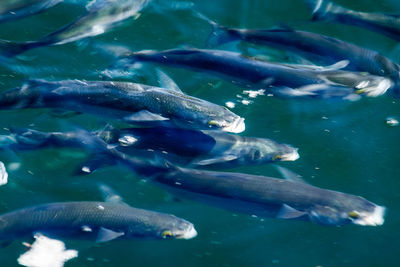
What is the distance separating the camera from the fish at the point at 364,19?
16.3 ft

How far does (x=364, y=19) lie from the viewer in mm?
5043

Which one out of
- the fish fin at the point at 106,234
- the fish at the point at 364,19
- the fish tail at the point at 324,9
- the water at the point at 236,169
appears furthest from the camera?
the fish tail at the point at 324,9

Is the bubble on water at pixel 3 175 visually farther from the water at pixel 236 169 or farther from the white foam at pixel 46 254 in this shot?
the white foam at pixel 46 254

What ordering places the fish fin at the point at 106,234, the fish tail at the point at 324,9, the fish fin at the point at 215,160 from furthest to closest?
the fish tail at the point at 324,9 < the fish fin at the point at 215,160 < the fish fin at the point at 106,234

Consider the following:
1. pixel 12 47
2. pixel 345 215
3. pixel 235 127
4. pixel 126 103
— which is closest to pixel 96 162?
pixel 126 103

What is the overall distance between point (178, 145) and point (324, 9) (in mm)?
2591

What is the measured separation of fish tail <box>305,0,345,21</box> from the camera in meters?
5.25

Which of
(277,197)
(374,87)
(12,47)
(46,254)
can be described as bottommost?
(46,254)

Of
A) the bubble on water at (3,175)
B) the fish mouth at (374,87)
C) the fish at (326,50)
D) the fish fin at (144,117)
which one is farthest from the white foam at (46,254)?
the fish mouth at (374,87)

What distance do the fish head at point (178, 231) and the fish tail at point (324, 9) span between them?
9.68 ft

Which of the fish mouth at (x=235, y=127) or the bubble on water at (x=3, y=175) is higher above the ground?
the fish mouth at (x=235, y=127)

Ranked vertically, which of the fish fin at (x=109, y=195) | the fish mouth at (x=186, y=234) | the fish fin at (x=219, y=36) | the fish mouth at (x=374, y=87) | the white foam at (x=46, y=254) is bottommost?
the white foam at (x=46, y=254)

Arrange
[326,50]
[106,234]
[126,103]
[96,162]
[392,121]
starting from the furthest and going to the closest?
1. [392,121]
2. [326,50]
3. [96,162]
4. [126,103]
5. [106,234]

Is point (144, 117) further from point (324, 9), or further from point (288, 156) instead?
point (324, 9)
